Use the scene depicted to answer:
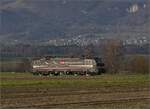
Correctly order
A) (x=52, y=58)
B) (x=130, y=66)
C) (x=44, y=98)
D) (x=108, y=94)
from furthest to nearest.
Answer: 1. (x=130, y=66)
2. (x=52, y=58)
3. (x=108, y=94)
4. (x=44, y=98)

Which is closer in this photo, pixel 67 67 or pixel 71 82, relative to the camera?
pixel 71 82

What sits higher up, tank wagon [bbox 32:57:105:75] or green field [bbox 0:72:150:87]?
tank wagon [bbox 32:57:105:75]

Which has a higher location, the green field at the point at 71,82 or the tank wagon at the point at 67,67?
the tank wagon at the point at 67,67

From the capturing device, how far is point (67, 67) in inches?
3964

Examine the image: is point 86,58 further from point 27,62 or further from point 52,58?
point 27,62

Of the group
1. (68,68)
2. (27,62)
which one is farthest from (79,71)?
(27,62)

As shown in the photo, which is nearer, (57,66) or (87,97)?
(87,97)

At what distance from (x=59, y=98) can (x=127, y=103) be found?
221 inches

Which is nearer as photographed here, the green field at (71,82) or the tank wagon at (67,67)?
the green field at (71,82)

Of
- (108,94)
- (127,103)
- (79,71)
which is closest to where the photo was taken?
(127,103)

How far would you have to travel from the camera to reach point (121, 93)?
1914 inches

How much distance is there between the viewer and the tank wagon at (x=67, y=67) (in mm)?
99875

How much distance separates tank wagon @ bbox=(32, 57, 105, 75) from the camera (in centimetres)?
9988

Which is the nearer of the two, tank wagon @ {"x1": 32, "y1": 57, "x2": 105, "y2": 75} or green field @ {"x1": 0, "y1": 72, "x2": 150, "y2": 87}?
green field @ {"x1": 0, "y1": 72, "x2": 150, "y2": 87}
